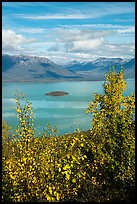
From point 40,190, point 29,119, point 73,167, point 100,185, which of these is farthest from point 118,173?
point 29,119

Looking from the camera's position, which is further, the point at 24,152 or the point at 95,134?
the point at 95,134

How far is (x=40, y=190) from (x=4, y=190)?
4.27 ft

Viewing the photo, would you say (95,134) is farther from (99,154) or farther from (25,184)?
(25,184)

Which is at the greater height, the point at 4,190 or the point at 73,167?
the point at 73,167

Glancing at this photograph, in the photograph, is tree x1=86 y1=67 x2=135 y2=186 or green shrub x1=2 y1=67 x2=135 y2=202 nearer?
green shrub x1=2 y1=67 x2=135 y2=202

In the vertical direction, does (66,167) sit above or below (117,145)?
below

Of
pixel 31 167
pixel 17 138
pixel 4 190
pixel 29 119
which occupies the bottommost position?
pixel 4 190

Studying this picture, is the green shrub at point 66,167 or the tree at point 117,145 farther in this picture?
the tree at point 117,145

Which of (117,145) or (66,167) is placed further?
(117,145)

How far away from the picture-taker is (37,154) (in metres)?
9.44

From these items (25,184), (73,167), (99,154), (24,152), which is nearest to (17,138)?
(24,152)

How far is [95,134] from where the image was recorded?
1161 centimetres

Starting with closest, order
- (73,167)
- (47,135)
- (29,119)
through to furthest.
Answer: (73,167) → (29,119) → (47,135)

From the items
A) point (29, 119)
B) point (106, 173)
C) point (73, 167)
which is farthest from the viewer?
point (106, 173)
